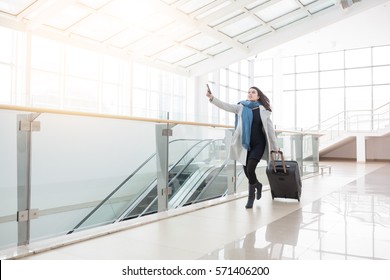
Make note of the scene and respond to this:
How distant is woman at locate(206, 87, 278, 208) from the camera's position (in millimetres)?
Result: 4129

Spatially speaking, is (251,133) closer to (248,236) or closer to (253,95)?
(253,95)

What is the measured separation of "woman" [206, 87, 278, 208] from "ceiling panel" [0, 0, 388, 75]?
7398 millimetres

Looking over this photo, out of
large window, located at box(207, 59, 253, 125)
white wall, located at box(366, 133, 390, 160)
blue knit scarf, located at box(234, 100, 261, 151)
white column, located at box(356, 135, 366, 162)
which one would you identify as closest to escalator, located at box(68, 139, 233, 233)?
blue knit scarf, located at box(234, 100, 261, 151)

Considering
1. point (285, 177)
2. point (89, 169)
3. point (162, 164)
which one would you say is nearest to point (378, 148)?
point (285, 177)

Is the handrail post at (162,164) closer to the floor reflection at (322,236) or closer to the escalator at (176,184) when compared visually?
the escalator at (176,184)

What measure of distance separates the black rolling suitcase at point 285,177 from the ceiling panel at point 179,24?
7707 mm

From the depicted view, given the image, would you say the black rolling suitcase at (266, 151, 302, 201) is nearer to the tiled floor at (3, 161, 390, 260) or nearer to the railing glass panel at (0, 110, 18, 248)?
the tiled floor at (3, 161, 390, 260)

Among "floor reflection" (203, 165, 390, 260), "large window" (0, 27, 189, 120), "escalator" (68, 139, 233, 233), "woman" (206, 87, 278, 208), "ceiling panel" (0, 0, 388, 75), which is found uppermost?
"ceiling panel" (0, 0, 388, 75)

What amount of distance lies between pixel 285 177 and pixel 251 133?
2.93 ft

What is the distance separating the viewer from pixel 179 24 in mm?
12328

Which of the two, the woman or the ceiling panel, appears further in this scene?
the ceiling panel

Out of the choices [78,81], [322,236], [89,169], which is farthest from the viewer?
[78,81]
